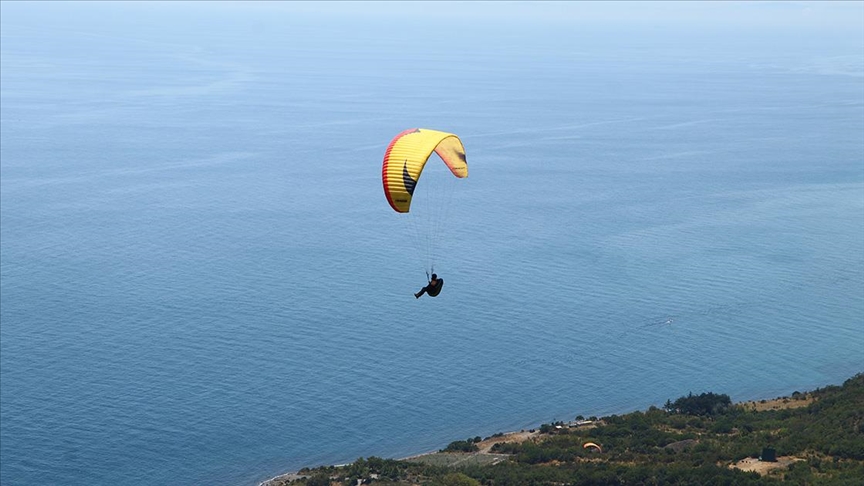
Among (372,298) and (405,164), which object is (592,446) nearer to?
(405,164)

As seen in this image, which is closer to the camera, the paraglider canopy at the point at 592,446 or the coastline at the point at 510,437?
the paraglider canopy at the point at 592,446

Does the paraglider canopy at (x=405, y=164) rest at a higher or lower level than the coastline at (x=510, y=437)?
higher

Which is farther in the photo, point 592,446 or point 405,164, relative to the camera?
point 592,446

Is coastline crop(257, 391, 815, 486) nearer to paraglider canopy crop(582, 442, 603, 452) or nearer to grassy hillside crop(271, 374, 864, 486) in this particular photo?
grassy hillside crop(271, 374, 864, 486)

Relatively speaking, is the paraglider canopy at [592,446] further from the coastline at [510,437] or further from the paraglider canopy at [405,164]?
the paraglider canopy at [405,164]

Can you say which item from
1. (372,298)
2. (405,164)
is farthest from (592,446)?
(372,298)

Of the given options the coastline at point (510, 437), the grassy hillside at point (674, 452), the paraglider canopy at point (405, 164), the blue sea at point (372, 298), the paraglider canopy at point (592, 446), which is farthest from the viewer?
the blue sea at point (372, 298)

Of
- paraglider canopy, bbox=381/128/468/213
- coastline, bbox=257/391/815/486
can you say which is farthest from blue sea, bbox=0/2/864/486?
paraglider canopy, bbox=381/128/468/213

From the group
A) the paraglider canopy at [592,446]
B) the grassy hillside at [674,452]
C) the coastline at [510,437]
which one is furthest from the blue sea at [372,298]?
the paraglider canopy at [592,446]

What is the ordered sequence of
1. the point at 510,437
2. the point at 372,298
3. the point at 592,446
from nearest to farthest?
the point at 592,446
the point at 510,437
the point at 372,298

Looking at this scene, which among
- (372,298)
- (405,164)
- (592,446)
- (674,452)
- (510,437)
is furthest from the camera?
(372,298)
